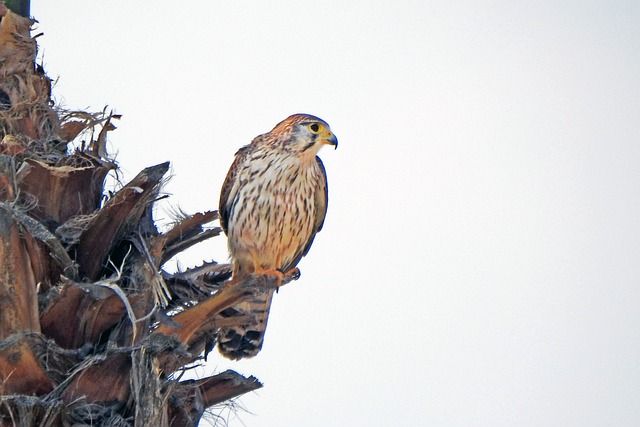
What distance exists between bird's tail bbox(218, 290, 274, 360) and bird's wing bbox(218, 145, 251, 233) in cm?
59

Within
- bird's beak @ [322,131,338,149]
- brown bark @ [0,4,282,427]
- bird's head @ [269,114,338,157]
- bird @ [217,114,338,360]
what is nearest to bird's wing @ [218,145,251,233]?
bird @ [217,114,338,360]

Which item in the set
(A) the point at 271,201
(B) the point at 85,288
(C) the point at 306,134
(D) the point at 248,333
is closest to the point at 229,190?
(A) the point at 271,201

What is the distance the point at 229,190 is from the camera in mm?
7418

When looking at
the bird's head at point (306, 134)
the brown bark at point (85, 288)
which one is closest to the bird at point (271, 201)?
the bird's head at point (306, 134)

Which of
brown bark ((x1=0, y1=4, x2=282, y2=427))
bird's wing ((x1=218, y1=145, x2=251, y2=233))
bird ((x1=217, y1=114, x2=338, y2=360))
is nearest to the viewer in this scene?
brown bark ((x1=0, y1=4, x2=282, y2=427))

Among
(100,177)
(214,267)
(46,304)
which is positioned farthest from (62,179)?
(214,267)

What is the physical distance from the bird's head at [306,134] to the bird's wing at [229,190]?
33 cm

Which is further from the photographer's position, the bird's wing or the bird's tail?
the bird's wing

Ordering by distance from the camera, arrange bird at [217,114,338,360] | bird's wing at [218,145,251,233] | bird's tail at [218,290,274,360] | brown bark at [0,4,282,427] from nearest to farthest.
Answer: brown bark at [0,4,282,427] → bird's tail at [218,290,274,360] → bird at [217,114,338,360] → bird's wing at [218,145,251,233]

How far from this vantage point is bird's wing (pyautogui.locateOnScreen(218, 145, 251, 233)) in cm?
736

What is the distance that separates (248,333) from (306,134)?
1474 mm

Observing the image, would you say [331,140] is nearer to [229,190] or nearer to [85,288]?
A: [229,190]

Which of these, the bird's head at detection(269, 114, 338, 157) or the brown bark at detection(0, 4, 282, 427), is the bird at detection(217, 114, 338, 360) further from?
the brown bark at detection(0, 4, 282, 427)

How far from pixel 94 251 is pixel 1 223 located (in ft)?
1.87
